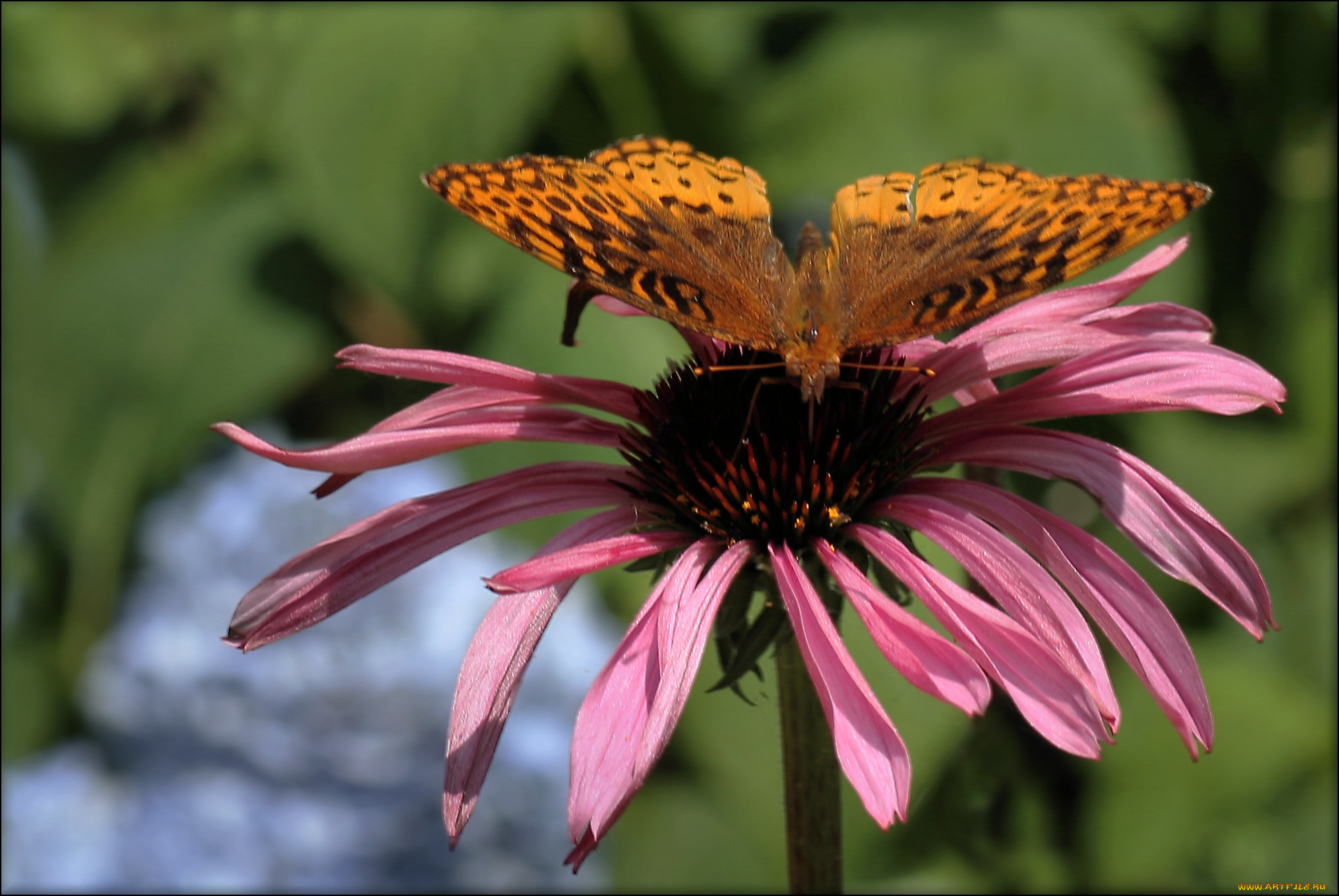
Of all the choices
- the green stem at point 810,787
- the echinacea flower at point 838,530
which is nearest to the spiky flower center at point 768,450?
the echinacea flower at point 838,530

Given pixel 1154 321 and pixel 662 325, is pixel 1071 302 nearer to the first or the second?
pixel 1154 321

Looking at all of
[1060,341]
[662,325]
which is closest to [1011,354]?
[1060,341]

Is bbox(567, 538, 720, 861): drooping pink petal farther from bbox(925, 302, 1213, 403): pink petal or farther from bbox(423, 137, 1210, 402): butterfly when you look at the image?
bbox(925, 302, 1213, 403): pink petal

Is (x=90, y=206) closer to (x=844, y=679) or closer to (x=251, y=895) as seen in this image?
(x=251, y=895)

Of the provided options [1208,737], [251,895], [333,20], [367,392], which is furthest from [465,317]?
[1208,737]

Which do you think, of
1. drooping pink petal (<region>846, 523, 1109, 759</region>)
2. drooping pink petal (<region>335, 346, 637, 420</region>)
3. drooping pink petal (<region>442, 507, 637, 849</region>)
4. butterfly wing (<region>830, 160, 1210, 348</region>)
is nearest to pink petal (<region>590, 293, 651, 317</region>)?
drooping pink petal (<region>335, 346, 637, 420</region>)

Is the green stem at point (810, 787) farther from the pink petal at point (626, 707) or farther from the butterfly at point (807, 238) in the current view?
the butterfly at point (807, 238)
